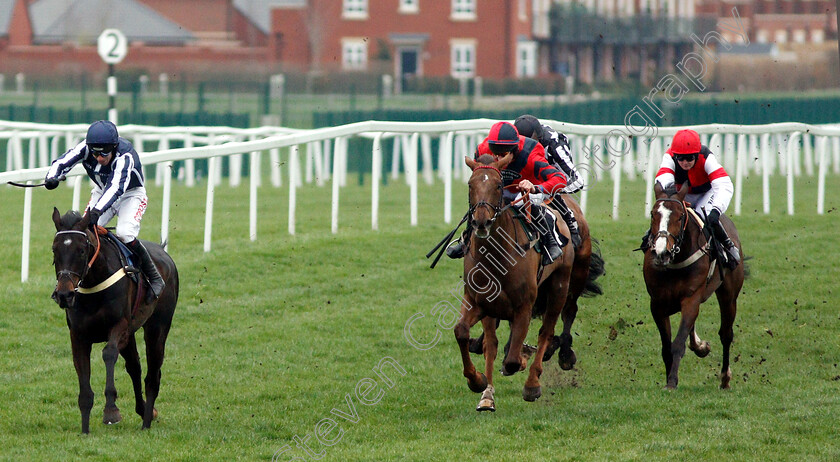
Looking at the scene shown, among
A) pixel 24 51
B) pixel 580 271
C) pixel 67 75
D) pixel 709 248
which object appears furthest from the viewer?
pixel 24 51

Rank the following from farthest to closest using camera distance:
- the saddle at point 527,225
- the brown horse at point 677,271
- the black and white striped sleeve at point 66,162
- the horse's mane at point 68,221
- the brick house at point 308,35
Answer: the brick house at point 308,35
the brown horse at point 677,271
the saddle at point 527,225
the black and white striped sleeve at point 66,162
the horse's mane at point 68,221

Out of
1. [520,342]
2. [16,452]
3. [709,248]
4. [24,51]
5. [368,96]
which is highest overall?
[24,51]

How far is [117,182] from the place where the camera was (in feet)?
19.7

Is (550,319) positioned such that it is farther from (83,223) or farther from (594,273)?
(83,223)

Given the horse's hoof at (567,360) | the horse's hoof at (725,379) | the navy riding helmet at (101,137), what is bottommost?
the horse's hoof at (725,379)

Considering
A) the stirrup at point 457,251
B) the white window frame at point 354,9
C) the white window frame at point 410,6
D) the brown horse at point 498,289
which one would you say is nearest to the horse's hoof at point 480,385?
the brown horse at point 498,289

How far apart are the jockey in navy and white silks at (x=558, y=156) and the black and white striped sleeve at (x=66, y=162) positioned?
283 cm

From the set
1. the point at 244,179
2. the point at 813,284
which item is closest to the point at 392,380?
the point at 813,284

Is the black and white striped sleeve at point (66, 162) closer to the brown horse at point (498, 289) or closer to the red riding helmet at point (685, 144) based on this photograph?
the brown horse at point (498, 289)

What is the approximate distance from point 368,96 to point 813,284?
14.2 metres

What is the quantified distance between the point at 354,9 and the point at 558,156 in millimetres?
31839

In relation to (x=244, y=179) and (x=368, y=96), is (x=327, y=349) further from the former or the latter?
(x=368, y=96)

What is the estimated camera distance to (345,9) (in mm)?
37969

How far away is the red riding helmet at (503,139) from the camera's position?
256 inches
